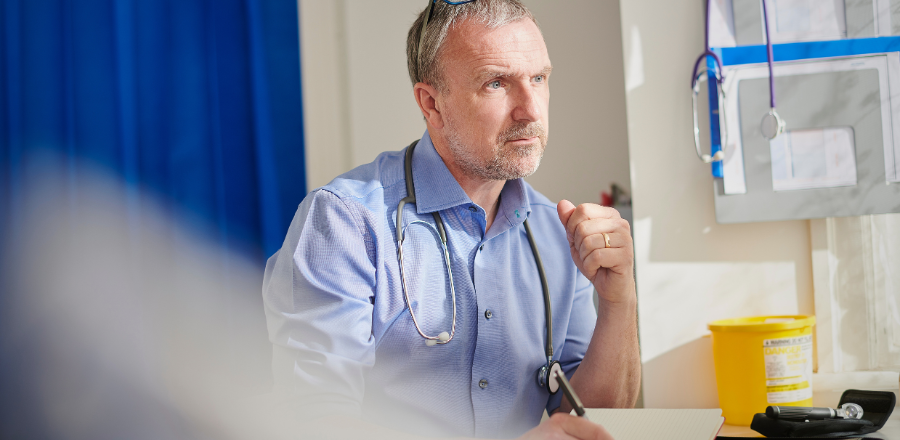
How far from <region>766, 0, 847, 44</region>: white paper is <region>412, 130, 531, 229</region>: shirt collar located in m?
0.64

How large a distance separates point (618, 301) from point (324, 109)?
1488 millimetres

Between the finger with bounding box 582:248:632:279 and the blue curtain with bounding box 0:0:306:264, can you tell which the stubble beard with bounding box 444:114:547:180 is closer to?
the finger with bounding box 582:248:632:279

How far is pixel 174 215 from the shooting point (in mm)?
1579

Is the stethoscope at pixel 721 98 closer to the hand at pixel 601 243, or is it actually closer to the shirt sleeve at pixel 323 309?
the hand at pixel 601 243

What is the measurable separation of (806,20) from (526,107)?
0.67m

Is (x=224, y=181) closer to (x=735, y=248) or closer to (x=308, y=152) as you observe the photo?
(x=308, y=152)

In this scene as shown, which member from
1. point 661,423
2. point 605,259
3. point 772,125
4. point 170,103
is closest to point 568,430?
point 661,423

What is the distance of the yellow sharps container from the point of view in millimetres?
1133

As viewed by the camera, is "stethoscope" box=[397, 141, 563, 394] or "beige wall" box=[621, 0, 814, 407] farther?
"beige wall" box=[621, 0, 814, 407]

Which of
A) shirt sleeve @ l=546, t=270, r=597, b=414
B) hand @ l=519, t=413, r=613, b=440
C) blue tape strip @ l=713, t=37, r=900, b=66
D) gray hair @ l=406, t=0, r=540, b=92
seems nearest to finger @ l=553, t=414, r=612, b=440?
hand @ l=519, t=413, r=613, b=440

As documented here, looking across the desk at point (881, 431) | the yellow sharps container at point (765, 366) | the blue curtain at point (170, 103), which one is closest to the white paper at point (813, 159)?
the yellow sharps container at point (765, 366)

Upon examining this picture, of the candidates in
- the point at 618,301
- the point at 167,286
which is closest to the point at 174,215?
the point at 167,286

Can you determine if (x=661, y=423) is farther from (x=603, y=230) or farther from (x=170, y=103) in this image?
(x=170, y=103)

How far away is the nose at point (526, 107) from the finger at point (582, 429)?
0.51 m
